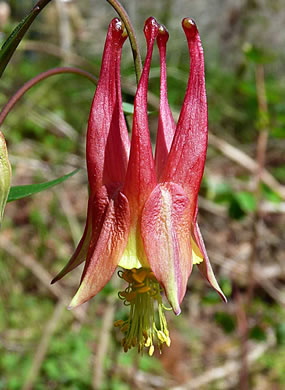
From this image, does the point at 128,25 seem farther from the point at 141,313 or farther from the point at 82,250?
the point at 141,313

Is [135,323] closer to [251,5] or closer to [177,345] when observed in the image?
[177,345]

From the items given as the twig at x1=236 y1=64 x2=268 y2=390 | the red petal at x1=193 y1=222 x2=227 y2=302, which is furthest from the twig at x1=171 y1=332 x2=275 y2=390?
the red petal at x1=193 y1=222 x2=227 y2=302

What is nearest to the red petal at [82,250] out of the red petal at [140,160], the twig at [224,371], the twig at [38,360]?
the red petal at [140,160]

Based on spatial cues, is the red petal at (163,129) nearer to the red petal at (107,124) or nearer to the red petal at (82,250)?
the red petal at (107,124)

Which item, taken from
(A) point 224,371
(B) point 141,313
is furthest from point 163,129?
(A) point 224,371

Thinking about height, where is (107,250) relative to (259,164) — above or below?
below

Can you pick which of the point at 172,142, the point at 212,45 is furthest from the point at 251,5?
the point at 172,142
